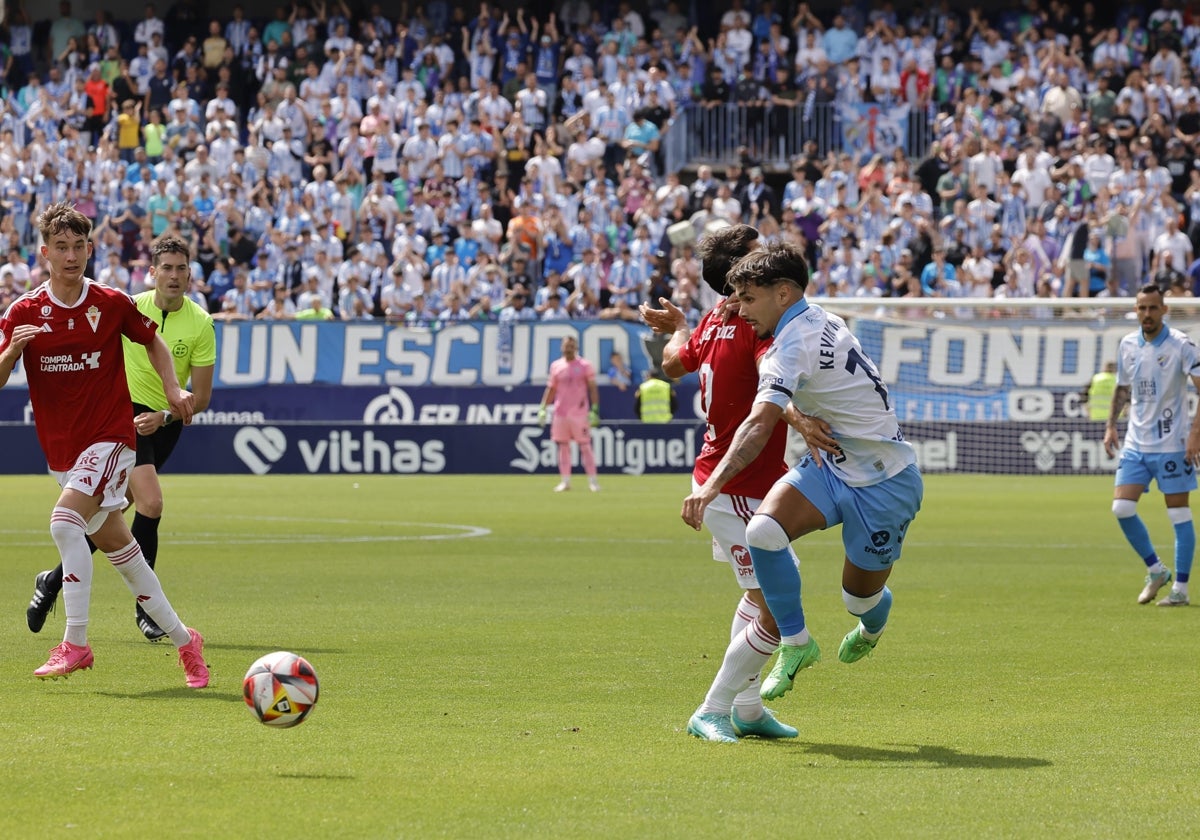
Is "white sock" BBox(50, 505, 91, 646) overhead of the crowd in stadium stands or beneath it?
beneath

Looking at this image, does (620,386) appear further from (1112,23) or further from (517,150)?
(1112,23)

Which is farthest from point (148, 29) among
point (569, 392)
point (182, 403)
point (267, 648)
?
point (182, 403)

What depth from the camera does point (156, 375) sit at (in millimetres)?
11219

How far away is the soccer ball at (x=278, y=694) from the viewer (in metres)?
7.09

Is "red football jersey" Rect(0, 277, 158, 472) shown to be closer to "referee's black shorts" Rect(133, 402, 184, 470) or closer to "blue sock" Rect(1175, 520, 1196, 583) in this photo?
"referee's black shorts" Rect(133, 402, 184, 470)

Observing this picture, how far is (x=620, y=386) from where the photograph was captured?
31750 mm

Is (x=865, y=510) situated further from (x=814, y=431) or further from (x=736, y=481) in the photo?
(x=736, y=481)

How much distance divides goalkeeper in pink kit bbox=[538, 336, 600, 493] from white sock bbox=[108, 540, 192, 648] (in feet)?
60.6

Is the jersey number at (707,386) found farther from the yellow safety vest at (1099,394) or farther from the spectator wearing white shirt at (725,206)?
the spectator wearing white shirt at (725,206)

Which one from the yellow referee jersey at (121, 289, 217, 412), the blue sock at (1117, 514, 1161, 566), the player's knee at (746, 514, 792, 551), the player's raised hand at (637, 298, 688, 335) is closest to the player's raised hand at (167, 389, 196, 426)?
the yellow referee jersey at (121, 289, 217, 412)

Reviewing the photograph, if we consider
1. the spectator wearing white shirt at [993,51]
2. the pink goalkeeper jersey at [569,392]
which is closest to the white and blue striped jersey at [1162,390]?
the pink goalkeeper jersey at [569,392]

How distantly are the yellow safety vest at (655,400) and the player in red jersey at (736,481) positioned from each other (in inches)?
910

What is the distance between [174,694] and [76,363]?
1683mm

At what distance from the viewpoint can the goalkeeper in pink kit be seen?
2762 cm
